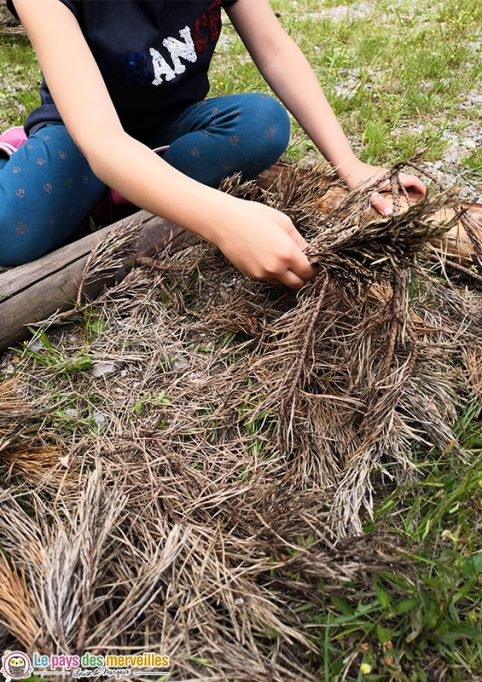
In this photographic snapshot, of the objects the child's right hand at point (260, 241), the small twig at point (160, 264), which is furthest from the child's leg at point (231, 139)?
the child's right hand at point (260, 241)

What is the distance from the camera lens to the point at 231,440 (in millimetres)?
1146

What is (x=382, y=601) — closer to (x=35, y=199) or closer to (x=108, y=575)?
(x=108, y=575)

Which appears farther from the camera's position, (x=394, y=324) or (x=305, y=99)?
(x=305, y=99)

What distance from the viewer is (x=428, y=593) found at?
2.66 feet

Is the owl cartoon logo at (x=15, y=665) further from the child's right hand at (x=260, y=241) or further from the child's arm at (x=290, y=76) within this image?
the child's arm at (x=290, y=76)

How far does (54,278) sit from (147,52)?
651 millimetres

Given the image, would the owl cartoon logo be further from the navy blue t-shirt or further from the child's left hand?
the navy blue t-shirt

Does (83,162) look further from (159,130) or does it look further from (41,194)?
(159,130)

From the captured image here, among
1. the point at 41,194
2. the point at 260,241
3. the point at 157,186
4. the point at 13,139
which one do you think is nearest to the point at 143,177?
the point at 157,186

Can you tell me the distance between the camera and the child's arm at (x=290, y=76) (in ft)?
5.37

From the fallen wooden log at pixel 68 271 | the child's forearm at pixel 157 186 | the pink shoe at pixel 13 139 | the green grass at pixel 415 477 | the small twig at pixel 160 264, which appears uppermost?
the pink shoe at pixel 13 139

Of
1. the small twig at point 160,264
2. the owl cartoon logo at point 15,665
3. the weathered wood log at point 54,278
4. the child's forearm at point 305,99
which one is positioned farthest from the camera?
the child's forearm at point 305,99

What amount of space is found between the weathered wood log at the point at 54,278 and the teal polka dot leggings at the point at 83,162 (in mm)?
105

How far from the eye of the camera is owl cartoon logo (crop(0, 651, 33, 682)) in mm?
776
